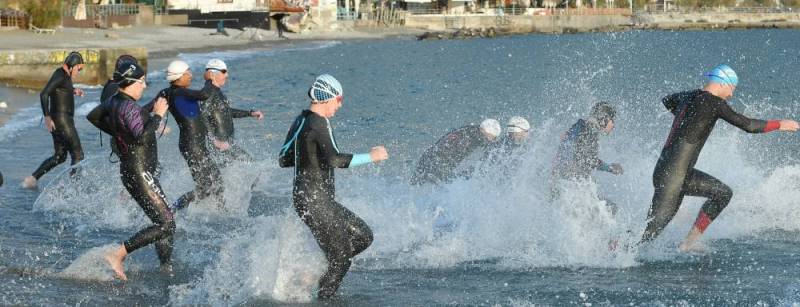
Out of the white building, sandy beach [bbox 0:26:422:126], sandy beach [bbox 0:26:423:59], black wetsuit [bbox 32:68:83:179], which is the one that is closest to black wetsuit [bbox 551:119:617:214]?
black wetsuit [bbox 32:68:83:179]

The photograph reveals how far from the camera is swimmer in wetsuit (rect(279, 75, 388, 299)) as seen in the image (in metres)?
8.39

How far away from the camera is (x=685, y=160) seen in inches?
412

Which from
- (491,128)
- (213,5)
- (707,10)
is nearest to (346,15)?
(213,5)

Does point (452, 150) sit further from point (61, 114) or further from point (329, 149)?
point (61, 114)

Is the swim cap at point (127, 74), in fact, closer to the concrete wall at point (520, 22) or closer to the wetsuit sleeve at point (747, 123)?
the wetsuit sleeve at point (747, 123)

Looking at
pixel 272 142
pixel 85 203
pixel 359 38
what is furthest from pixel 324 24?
pixel 85 203

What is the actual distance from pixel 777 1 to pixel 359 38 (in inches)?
3140

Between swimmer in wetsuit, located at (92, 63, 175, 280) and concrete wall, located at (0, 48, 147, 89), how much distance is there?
21151 mm

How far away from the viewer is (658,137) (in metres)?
21.9

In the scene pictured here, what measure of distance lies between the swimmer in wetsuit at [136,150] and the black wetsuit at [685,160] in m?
4.68

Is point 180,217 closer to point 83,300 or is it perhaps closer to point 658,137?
point 83,300

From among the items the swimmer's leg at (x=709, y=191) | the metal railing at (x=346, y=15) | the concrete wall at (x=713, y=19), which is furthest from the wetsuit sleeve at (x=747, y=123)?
the concrete wall at (x=713, y=19)

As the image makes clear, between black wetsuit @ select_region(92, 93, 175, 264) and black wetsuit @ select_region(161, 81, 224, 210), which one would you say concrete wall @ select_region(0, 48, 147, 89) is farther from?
black wetsuit @ select_region(92, 93, 175, 264)

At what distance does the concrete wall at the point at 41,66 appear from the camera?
31.3 m
